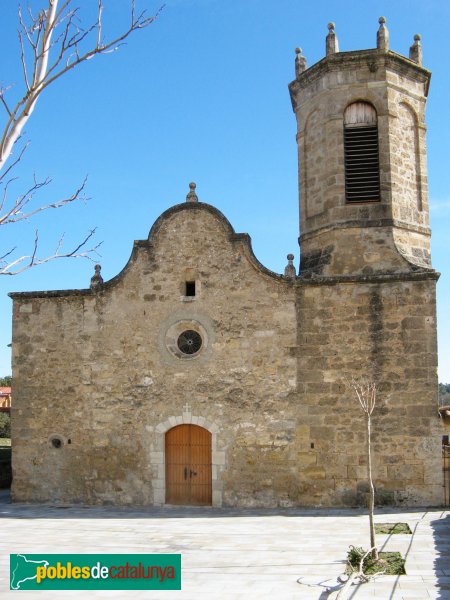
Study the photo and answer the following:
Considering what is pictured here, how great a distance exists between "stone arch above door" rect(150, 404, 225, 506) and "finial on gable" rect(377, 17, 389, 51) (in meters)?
9.14

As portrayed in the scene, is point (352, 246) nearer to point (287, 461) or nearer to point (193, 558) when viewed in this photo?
point (287, 461)

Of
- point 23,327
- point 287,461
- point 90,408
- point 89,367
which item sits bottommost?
point 287,461

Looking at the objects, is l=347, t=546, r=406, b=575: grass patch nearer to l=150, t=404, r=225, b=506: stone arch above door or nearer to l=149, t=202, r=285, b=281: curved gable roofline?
l=150, t=404, r=225, b=506: stone arch above door

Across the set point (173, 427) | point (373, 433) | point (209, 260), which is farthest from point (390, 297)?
point (173, 427)

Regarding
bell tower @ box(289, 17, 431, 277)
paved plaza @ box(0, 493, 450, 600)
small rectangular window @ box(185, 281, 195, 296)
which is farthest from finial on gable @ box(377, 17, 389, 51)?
paved plaza @ box(0, 493, 450, 600)

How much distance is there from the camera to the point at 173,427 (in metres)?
14.7

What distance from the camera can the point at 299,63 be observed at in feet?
53.4

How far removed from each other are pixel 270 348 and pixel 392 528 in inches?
180

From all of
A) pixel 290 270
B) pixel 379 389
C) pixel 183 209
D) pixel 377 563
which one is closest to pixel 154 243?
pixel 183 209

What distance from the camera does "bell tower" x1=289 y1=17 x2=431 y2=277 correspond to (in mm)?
14828

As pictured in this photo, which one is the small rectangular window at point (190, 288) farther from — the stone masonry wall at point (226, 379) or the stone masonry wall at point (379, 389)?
the stone masonry wall at point (379, 389)

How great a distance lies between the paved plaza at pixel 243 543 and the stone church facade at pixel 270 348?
802 millimetres

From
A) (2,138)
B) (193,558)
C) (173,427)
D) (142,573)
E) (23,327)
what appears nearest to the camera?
(2,138)

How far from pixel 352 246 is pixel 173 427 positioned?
5591mm
